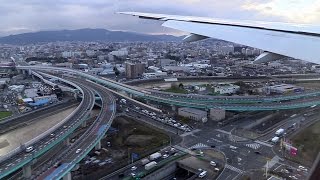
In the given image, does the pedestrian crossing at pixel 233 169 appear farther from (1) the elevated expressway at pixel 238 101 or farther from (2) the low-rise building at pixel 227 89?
(2) the low-rise building at pixel 227 89

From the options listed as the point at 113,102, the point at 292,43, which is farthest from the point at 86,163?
the point at 292,43

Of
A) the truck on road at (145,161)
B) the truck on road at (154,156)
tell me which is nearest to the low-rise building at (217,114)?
the truck on road at (154,156)

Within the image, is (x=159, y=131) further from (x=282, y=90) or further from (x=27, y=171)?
(x=282, y=90)

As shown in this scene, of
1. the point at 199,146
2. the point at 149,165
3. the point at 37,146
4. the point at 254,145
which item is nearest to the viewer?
the point at 37,146

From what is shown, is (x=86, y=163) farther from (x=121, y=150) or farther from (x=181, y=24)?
(x=181, y=24)

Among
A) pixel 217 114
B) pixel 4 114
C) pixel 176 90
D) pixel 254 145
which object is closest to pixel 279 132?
pixel 254 145

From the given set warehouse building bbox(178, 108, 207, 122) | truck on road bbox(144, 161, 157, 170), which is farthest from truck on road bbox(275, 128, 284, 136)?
truck on road bbox(144, 161, 157, 170)
